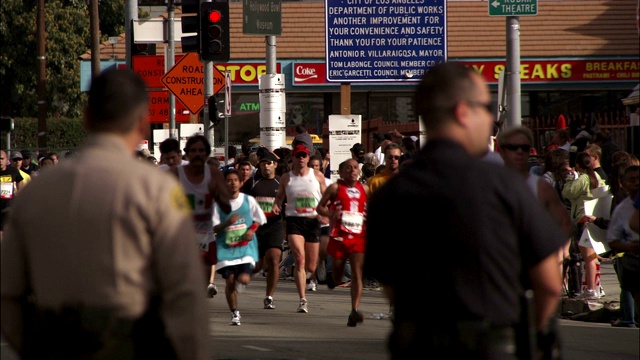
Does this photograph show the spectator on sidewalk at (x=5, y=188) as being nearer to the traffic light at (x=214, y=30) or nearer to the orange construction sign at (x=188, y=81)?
the traffic light at (x=214, y=30)

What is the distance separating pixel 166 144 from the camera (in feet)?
40.8

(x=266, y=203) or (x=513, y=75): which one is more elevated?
(x=513, y=75)

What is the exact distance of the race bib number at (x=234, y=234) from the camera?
508 inches

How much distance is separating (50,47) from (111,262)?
51.1m

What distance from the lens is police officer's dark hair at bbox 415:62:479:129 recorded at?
166 inches

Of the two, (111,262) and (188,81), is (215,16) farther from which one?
(111,262)

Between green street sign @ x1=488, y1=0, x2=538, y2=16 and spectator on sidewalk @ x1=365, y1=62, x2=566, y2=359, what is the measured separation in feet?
35.7

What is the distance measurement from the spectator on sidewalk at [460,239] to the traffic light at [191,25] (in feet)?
48.8

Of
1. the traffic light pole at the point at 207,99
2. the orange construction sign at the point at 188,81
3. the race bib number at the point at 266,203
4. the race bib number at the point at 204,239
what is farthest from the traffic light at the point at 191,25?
the race bib number at the point at 204,239

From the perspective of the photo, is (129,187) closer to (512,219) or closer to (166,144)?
(512,219)

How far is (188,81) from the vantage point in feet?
71.9

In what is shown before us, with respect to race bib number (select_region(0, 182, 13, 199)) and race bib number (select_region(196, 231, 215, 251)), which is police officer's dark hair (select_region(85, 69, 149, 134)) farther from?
race bib number (select_region(0, 182, 13, 199))

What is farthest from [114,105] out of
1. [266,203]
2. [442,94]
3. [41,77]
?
[41,77]

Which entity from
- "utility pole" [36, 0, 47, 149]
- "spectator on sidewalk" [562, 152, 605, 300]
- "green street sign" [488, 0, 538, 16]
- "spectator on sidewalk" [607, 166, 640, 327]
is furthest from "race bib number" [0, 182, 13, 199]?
"utility pole" [36, 0, 47, 149]
